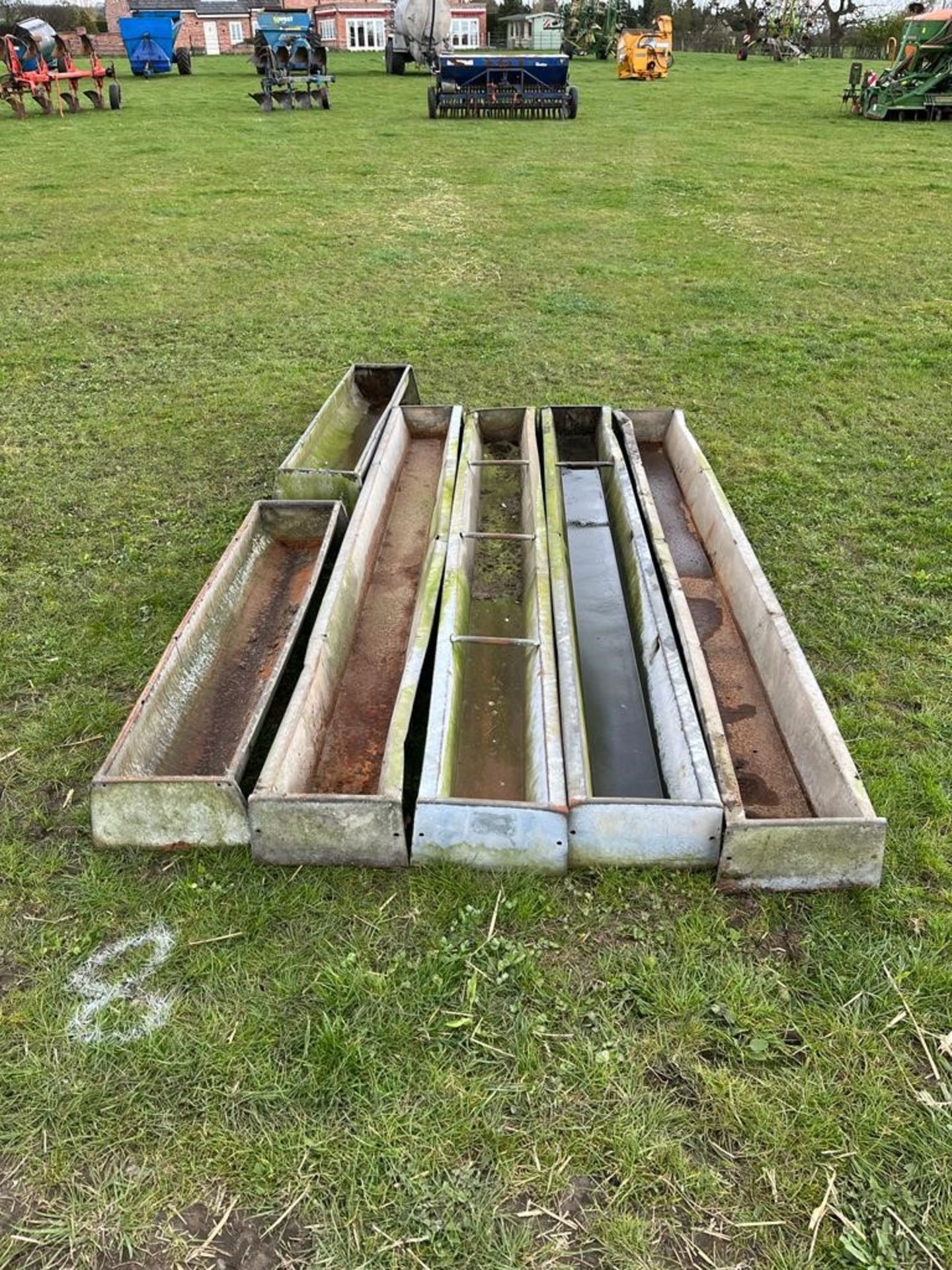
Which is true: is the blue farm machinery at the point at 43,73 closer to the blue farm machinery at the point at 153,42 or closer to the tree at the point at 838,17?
the blue farm machinery at the point at 153,42

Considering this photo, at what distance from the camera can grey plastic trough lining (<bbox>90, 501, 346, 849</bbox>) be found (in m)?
2.93

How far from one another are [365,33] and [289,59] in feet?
78.3

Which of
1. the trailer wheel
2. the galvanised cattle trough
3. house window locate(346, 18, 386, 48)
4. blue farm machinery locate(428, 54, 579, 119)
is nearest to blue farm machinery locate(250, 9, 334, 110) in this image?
blue farm machinery locate(428, 54, 579, 119)

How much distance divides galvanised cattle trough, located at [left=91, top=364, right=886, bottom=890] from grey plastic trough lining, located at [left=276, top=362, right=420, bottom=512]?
0.9 inches

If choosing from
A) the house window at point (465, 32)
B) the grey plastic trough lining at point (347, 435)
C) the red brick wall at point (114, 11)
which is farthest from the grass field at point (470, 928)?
the red brick wall at point (114, 11)

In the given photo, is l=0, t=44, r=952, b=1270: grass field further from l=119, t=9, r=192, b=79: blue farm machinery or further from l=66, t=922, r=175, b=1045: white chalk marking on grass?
l=119, t=9, r=192, b=79: blue farm machinery

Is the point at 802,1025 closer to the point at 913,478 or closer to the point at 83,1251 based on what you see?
the point at 83,1251

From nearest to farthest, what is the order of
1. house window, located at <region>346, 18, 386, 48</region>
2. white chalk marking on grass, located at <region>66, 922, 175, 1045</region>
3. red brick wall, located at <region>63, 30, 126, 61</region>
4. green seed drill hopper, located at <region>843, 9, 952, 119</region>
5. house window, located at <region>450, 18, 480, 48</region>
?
white chalk marking on grass, located at <region>66, 922, 175, 1045</region> → green seed drill hopper, located at <region>843, 9, 952, 119</region> → red brick wall, located at <region>63, 30, 126, 61</region> → house window, located at <region>346, 18, 386, 48</region> → house window, located at <region>450, 18, 480, 48</region>

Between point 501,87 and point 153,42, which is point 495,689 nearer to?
point 501,87

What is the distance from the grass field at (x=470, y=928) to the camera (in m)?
2.13

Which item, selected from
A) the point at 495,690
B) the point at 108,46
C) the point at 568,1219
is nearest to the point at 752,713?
the point at 495,690

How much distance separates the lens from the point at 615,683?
13.2 ft

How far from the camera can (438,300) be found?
8.56 meters

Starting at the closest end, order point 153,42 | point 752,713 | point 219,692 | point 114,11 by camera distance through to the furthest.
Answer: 1. point 752,713
2. point 219,692
3. point 153,42
4. point 114,11
